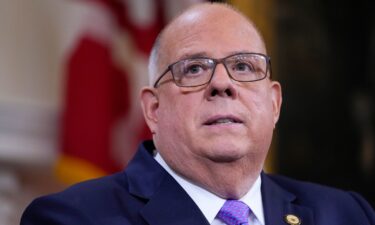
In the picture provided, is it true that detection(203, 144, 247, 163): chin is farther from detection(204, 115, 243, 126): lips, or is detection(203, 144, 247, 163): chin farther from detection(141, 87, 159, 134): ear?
detection(141, 87, 159, 134): ear

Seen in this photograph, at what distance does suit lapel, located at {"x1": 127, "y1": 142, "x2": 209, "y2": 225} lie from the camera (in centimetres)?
307

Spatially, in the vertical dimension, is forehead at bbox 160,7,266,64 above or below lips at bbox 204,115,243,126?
above

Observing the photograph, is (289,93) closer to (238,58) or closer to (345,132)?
(345,132)

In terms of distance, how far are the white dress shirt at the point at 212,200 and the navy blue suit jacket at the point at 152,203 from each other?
0.02 meters

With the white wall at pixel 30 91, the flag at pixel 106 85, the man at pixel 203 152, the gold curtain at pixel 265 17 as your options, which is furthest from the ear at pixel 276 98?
the gold curtain at pixel 265 17

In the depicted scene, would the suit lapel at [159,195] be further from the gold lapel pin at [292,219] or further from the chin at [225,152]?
the gold lapel pin at [292,219]

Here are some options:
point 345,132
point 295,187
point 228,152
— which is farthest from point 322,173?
point 228,152

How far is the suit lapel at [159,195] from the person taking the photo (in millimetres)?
3068

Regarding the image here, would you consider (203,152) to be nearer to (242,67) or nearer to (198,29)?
(242,67)

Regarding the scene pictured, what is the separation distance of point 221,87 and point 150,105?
0.37m

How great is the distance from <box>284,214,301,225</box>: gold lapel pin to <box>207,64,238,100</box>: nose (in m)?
0.47

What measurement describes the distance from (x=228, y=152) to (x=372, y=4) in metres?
4.19

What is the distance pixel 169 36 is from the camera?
3.36 m

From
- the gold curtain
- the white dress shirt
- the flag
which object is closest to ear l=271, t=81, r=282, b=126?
the white dress shirt
